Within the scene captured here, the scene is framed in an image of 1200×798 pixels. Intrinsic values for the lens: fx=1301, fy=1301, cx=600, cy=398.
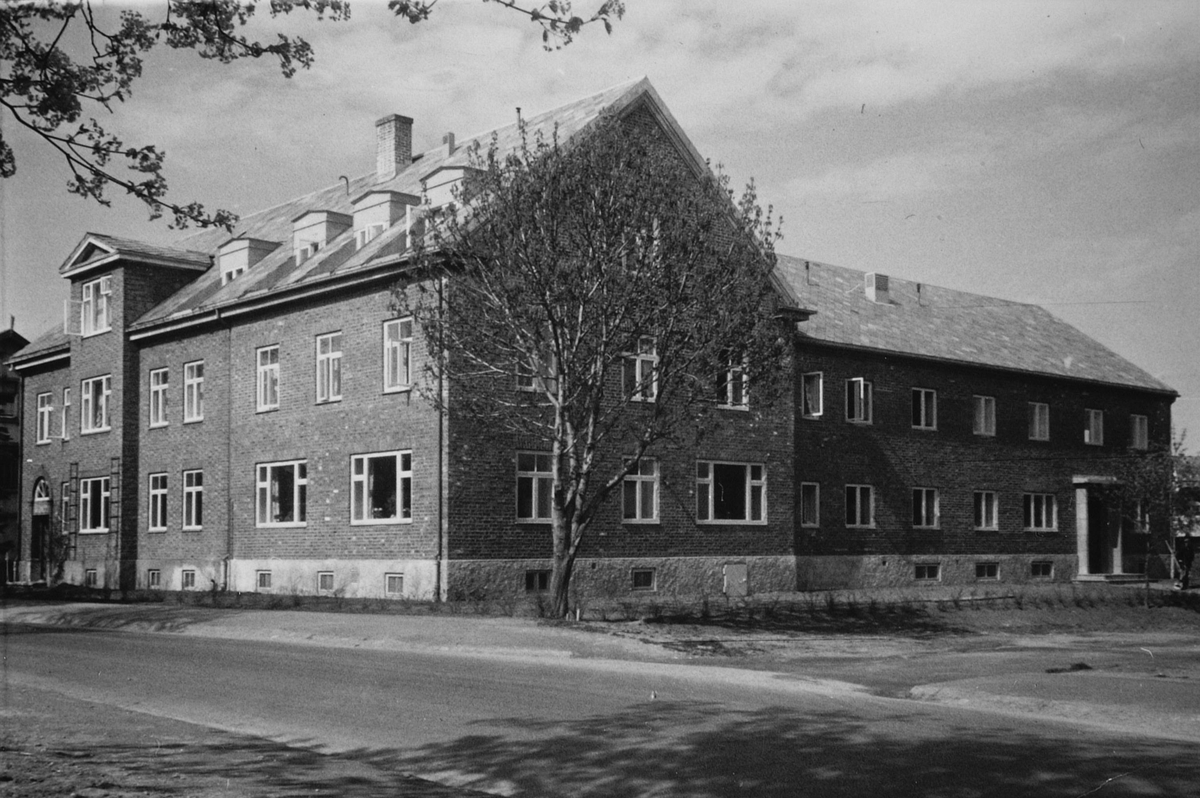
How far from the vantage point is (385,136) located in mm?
37656

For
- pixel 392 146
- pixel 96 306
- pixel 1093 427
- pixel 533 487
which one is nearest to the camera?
pixel 533 487

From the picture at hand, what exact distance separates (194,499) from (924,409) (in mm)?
21491

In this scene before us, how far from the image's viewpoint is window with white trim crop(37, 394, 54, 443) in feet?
138

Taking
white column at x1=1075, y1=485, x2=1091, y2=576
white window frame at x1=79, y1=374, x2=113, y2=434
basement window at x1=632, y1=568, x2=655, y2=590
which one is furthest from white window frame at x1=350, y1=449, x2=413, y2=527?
white column at x1=1075, y1=485, x2=1091, y2=576

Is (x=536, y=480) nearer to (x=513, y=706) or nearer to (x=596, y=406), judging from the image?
(x=596, y=406)

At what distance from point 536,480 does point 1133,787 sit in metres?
21.0

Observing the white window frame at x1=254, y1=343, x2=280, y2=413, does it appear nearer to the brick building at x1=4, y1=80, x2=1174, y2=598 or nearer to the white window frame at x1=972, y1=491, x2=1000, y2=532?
the brick building at x1=4, y1=80, x2=1174, y2=598

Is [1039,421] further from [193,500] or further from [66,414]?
[66,414]

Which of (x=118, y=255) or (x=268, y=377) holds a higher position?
(x=118, y=255)

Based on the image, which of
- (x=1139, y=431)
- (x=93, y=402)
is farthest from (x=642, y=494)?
(x=1139, y=431)

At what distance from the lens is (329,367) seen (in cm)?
3064

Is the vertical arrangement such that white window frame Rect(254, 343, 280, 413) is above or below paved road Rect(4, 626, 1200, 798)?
above

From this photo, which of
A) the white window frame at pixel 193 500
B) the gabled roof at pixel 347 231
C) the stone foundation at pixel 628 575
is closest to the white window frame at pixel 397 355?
the gabled roof at pixel 347 231

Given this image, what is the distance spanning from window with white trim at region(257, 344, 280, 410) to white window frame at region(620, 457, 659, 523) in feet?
29.7
